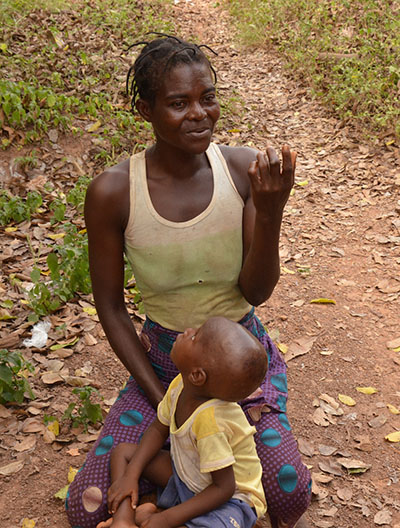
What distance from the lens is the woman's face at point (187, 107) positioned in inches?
85.5

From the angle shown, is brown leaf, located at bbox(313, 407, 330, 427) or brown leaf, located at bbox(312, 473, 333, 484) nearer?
brown leaf, located at bbox(312, 473, 333, 484)

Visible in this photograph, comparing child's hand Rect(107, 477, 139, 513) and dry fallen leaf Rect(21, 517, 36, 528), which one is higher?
child's hand Rect(107, 477, 139, 513)

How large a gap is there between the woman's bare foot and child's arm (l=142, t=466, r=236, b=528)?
6cm

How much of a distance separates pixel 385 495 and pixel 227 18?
9.64m

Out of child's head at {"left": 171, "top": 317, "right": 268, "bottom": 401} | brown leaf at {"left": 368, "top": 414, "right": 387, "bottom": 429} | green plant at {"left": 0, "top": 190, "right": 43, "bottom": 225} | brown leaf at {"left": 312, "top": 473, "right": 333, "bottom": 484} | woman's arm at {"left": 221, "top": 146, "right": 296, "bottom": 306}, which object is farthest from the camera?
green plant at {"left": 0, "top": 190, "right": 43, "bottom": 225}

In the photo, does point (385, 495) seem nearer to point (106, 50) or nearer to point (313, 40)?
point (106, 50)

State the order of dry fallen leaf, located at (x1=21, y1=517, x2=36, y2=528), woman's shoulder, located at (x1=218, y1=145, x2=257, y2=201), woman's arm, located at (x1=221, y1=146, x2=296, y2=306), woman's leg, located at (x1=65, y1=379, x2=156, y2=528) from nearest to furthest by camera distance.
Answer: woman's arm, located at (x1=221, y1=146, x2=296, y2=306) < woman's leg, located at (x1=65, y1=379, x2=156, y2=528) < woman's shoulder, located at (x1=218, y1=145, x2=257, y2=201) < dry fallen leaf, located at (x1=21, y1=517, x2=36, y2=528)

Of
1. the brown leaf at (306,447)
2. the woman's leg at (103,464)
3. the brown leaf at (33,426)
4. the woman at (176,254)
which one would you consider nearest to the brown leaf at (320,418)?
the brown leaf at (306,447)

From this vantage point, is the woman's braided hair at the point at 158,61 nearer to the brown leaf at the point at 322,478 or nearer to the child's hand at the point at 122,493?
the child's hand at the point at 122,493

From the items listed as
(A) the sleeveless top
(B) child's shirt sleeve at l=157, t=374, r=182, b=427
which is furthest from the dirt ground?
(A) the sleeveless top

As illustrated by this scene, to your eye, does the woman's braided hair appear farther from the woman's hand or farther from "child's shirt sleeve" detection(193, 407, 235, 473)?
"child's shirt sleeve" detection(193, 407, 235, 473)

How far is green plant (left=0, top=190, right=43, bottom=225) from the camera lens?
477 centimetres

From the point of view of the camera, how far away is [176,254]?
2332 millimetres

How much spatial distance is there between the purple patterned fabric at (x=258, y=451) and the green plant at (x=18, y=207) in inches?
106
